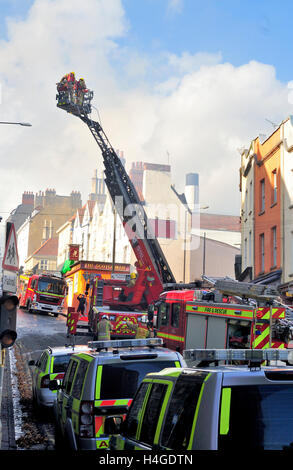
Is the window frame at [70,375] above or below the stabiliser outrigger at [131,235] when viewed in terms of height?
below

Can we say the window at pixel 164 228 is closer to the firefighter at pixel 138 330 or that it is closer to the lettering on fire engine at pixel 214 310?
the firefighter at pixel 138 330

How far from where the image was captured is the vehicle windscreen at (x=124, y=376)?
7.14 m

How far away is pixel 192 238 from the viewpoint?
64438mm

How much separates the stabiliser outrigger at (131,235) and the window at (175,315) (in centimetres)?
903

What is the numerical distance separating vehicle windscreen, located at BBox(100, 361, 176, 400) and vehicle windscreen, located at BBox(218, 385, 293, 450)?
349 cm

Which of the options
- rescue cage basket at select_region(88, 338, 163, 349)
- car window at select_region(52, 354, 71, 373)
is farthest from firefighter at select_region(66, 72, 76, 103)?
rescue cage basket at select_region(88, 338, 163, 349)

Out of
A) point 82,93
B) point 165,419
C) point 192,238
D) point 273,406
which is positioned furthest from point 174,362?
point 192,238

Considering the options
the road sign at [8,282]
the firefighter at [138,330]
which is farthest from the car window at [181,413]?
the firefighter at [138,330]

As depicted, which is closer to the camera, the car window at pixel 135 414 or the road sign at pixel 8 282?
the car window at pixel 135 414

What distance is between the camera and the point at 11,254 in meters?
9.34

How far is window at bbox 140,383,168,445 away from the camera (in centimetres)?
478

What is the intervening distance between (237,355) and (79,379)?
3.44 m

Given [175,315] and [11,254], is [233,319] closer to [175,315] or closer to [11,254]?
[175,315]
